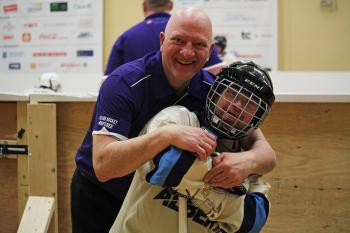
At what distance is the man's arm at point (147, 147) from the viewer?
2.96 ft

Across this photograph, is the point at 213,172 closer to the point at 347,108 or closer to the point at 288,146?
the point at 288,146

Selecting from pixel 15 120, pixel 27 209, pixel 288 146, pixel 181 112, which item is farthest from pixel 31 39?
pixel 181 112

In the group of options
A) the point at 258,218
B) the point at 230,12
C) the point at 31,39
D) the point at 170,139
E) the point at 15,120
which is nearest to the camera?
the point at 170,139

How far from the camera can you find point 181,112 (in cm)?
102

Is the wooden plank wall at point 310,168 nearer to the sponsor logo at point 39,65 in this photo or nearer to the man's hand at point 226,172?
the man's hand at point 226,172

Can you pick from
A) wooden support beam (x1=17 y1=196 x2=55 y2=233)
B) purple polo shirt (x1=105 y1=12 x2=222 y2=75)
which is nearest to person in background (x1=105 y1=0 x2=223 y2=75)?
purple polo shirt (x1=105 y1=12 x2=222 y2=75)

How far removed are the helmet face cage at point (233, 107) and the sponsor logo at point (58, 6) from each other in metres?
3.10

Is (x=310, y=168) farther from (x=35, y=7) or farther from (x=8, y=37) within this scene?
(x=8, y=37)

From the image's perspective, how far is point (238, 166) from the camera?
0.99 meters

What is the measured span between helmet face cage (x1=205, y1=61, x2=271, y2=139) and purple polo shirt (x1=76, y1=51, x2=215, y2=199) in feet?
0.56

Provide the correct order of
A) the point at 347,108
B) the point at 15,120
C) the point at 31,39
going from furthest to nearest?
the point at 31,39 < the point at 15,120 < the point at 347,108

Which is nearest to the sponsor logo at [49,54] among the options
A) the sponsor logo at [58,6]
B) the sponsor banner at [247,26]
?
the sponsor logo at [58,6]

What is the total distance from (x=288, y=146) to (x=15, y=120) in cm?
124

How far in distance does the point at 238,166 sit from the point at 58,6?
3.26 metres
